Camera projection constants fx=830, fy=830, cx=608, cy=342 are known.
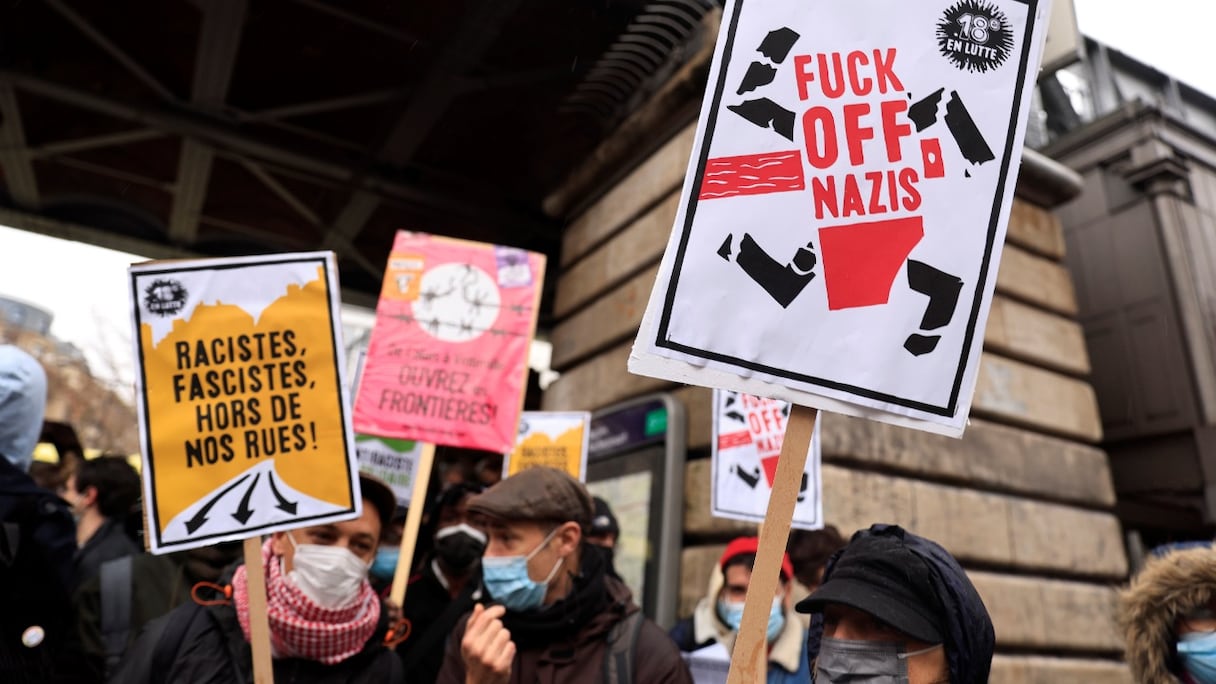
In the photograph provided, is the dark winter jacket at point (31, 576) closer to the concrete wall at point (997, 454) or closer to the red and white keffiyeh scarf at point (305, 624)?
the red and white keffiyeh scarf at point (305, 624)

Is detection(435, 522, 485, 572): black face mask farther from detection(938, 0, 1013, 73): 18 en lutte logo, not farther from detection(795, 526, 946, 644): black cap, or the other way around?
detection(938, 0, 1013, 73): 18 en lutte logo

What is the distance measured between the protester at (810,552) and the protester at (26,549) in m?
2.76

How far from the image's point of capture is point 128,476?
4078mm

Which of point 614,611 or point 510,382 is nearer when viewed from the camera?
point 614,611

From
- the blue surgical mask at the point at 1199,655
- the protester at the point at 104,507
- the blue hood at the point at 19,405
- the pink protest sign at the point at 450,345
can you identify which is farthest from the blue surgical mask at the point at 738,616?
the protester at the point at 104,507

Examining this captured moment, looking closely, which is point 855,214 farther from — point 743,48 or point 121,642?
point 121,642

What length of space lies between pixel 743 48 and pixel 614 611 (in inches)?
66.4

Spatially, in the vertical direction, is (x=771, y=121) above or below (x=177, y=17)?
below

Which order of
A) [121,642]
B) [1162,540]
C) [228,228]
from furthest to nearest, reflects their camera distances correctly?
A: [228,228], [1162,540], [121,642]

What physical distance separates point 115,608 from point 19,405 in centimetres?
107

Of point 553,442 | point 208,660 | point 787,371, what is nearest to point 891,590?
point 787,371

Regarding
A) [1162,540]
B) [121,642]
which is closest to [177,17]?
[121,642]

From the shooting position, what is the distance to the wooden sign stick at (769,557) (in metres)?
1.53

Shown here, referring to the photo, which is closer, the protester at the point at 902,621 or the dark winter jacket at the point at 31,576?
the protester at the point at 902,621
